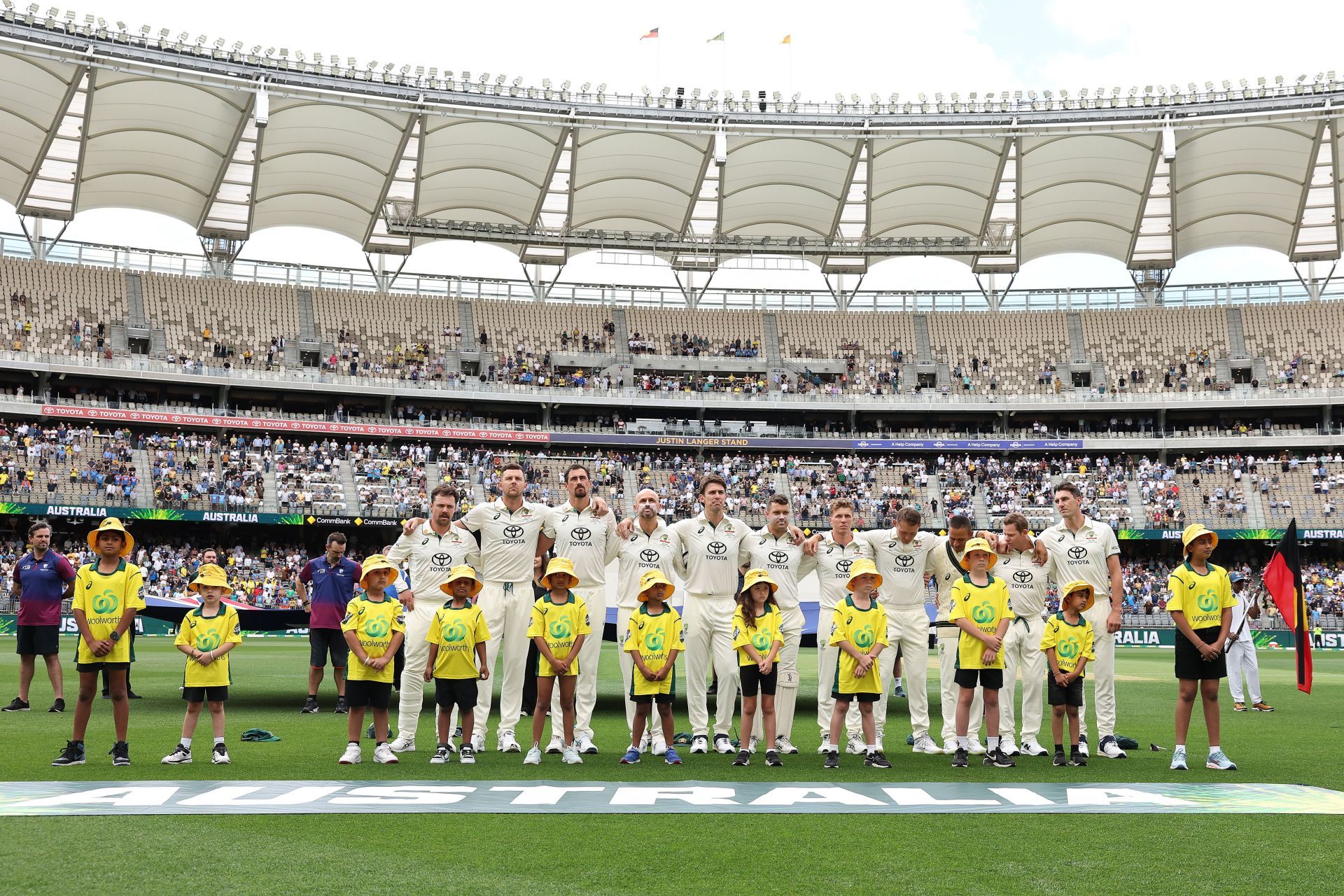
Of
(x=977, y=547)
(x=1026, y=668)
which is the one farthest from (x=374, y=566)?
(x=1026, y=668)

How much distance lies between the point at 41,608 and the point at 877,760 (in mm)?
8701

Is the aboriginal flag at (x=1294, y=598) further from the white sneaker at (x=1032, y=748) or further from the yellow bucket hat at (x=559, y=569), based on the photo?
the yellow bucket hat at (x=559, y=569)

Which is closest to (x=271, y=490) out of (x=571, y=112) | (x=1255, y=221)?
(x=571, y=112)

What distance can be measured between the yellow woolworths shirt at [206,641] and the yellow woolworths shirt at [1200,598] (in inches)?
280

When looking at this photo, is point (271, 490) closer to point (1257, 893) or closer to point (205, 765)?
point (205, 765)

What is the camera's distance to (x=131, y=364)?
44625mm

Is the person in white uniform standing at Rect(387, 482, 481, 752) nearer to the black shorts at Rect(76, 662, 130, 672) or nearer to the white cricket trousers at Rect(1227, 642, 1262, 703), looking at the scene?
the black shorts at Rect(76, 662, 130, 672)

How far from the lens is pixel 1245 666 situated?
47.9 feet

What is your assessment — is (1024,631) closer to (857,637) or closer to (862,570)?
(857,637)

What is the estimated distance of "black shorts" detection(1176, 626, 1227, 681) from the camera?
8820 mm

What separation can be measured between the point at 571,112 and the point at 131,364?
19944 millimetres

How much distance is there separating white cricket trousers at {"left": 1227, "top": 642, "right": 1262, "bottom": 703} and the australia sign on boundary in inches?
278

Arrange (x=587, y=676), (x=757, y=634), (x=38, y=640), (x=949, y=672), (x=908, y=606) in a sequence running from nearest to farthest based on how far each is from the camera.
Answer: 1. (x=757, y=634)
2. (x=587, y=676)
3. (x=949, y=672)
4. (x=908, y=606)
5. (x=38, y=640)

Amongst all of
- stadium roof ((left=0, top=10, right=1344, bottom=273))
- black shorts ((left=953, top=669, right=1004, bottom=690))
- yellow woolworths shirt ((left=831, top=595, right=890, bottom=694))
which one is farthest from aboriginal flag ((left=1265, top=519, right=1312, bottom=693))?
stadium roof ((left=0, top=10, right=1344, bottom=273))
